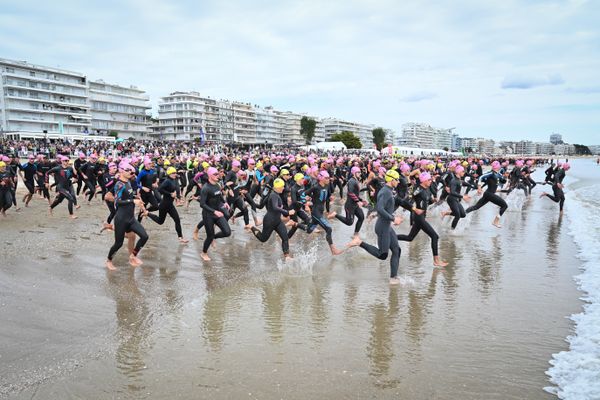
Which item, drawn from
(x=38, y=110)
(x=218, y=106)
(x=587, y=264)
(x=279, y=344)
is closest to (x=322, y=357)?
(x=279, y=344)

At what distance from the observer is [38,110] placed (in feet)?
226

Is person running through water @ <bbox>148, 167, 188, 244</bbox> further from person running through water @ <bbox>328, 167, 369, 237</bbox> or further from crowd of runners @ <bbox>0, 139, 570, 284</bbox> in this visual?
person running through water @ <bbox>328, 167, 369, 237</bbox>

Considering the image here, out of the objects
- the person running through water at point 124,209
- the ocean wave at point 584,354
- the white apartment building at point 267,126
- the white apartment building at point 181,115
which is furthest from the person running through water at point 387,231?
the white apartment building at point 267,126

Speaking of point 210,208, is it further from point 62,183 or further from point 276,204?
point 62,183

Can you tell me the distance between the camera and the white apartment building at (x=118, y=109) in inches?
3249

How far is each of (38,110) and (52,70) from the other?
28.4 ft

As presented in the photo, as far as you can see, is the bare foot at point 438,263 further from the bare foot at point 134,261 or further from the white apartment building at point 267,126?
the white apartment building at point 267,126

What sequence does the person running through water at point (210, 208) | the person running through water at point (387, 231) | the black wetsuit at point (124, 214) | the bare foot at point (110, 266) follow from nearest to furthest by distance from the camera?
1. the person running through water at point (387, 231)
2. the black wetsuit at point (124, 214)
3. the bare foot at point (110, 266)
4. the person running through water at point (210, 208)

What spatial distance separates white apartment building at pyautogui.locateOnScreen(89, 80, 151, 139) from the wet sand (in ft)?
263

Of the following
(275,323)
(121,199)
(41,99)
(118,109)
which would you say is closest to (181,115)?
(118,109)

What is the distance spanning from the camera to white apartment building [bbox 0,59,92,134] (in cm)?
6581

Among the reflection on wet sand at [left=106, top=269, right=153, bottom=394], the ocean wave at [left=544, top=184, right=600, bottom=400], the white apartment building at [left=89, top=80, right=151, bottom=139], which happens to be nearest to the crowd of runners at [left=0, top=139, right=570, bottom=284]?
the reflection on wet sand at [left=106, top=269, right=153, bottom=394]

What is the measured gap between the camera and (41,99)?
70312mm

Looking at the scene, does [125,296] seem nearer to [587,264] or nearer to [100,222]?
[100,222]
